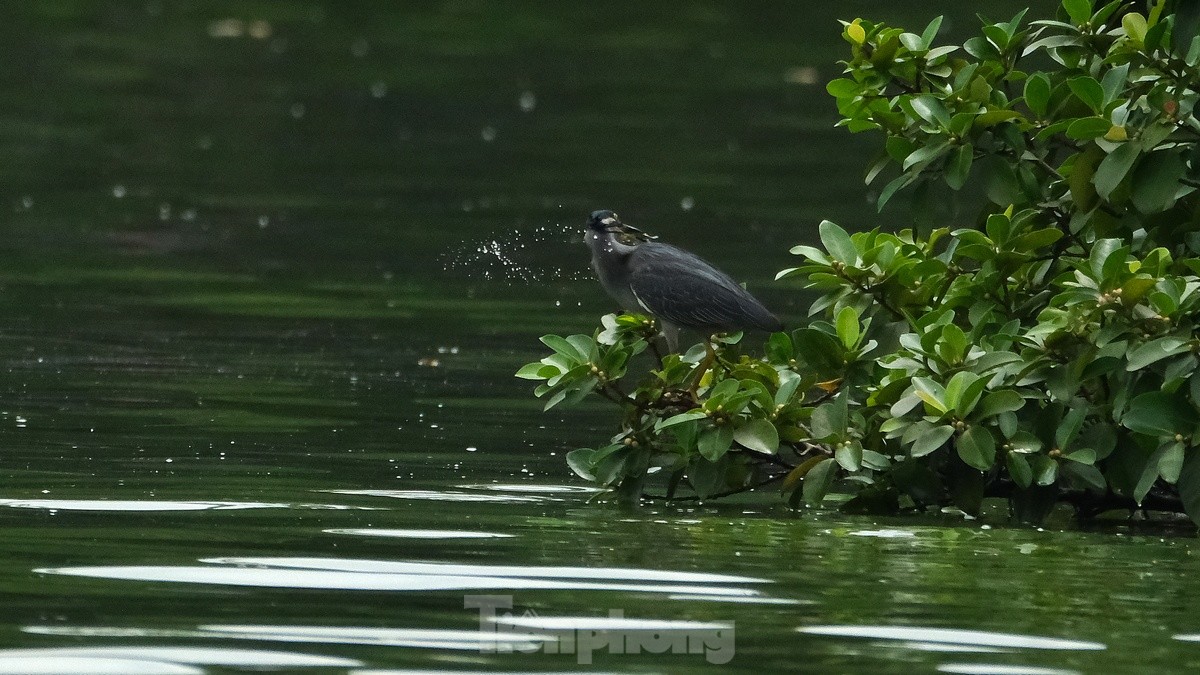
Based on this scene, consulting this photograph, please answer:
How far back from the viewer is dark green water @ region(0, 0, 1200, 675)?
5.81m

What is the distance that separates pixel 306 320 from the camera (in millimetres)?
12070

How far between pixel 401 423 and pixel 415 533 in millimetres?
2347

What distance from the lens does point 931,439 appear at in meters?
7.29

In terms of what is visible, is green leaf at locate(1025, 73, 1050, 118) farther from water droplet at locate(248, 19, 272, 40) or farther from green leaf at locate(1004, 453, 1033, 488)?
water droplet at locate(248, 19, 272, 40)

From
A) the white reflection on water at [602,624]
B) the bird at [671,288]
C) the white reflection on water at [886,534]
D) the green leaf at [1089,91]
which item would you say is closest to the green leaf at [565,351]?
the bird at [671,288]

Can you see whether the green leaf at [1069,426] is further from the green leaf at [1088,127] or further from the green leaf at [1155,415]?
the green leaf at [1088,127]

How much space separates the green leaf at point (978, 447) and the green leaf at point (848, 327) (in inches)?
25.8

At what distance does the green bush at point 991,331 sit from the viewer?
7.31 meters

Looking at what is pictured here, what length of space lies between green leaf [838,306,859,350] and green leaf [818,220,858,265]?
0.53 ft

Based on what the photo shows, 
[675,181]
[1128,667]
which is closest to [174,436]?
[1128,667]

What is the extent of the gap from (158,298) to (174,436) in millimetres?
3866

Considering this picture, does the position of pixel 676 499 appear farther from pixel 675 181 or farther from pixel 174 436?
pixel 675 181

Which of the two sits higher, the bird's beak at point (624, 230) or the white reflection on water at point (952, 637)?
the bird's beak at point (624, 230)

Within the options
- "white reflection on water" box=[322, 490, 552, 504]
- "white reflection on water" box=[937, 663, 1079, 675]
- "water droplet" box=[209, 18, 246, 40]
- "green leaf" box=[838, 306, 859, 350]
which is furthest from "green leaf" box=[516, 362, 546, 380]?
"water droplet" box=[209, 18, 246, 40]
